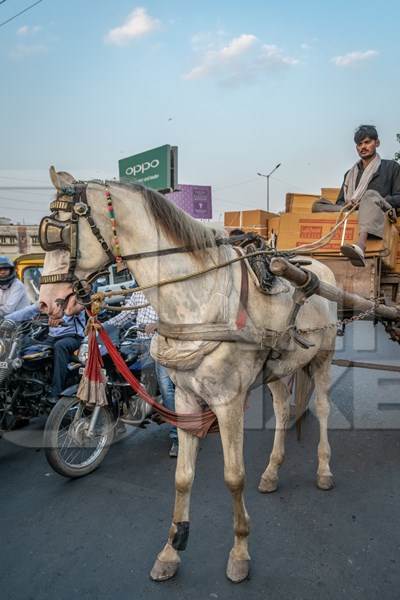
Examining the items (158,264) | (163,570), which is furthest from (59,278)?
(163,570)

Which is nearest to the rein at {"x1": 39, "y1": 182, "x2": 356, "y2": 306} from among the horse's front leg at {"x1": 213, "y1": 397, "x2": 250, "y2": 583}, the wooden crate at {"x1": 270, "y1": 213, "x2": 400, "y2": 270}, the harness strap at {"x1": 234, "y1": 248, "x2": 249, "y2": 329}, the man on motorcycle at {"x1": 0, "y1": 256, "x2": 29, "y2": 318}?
the harness strap at {"x1": 234, "y1": 248, "x2": 249, "y2": 329}

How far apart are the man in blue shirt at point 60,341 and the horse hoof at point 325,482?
236 cm

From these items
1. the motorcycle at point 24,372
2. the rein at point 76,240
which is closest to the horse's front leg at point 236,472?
the rein at point 76,240

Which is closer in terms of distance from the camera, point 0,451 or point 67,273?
point 67,273

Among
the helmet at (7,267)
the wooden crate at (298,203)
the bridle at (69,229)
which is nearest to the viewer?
the bridle at (69,229)

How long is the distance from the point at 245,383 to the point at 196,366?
34 cm

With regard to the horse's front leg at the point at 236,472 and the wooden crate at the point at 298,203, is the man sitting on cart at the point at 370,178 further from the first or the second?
the horse's front leg at the point at 236,472

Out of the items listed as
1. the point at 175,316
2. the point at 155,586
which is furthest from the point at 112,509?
the point at 175,316

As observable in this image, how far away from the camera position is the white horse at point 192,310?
6.47 ft

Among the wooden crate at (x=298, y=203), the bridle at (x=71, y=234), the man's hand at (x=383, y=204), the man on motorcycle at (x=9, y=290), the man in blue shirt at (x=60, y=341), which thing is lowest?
the man in blue shirt at (x=60, y=341)

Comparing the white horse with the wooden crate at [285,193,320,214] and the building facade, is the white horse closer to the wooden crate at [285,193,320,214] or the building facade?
the wooden crate at [285,193,320,214]

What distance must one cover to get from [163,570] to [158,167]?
13.5 metres

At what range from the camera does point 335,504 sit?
10.1 ft

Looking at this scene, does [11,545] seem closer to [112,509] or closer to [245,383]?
[112,509]
